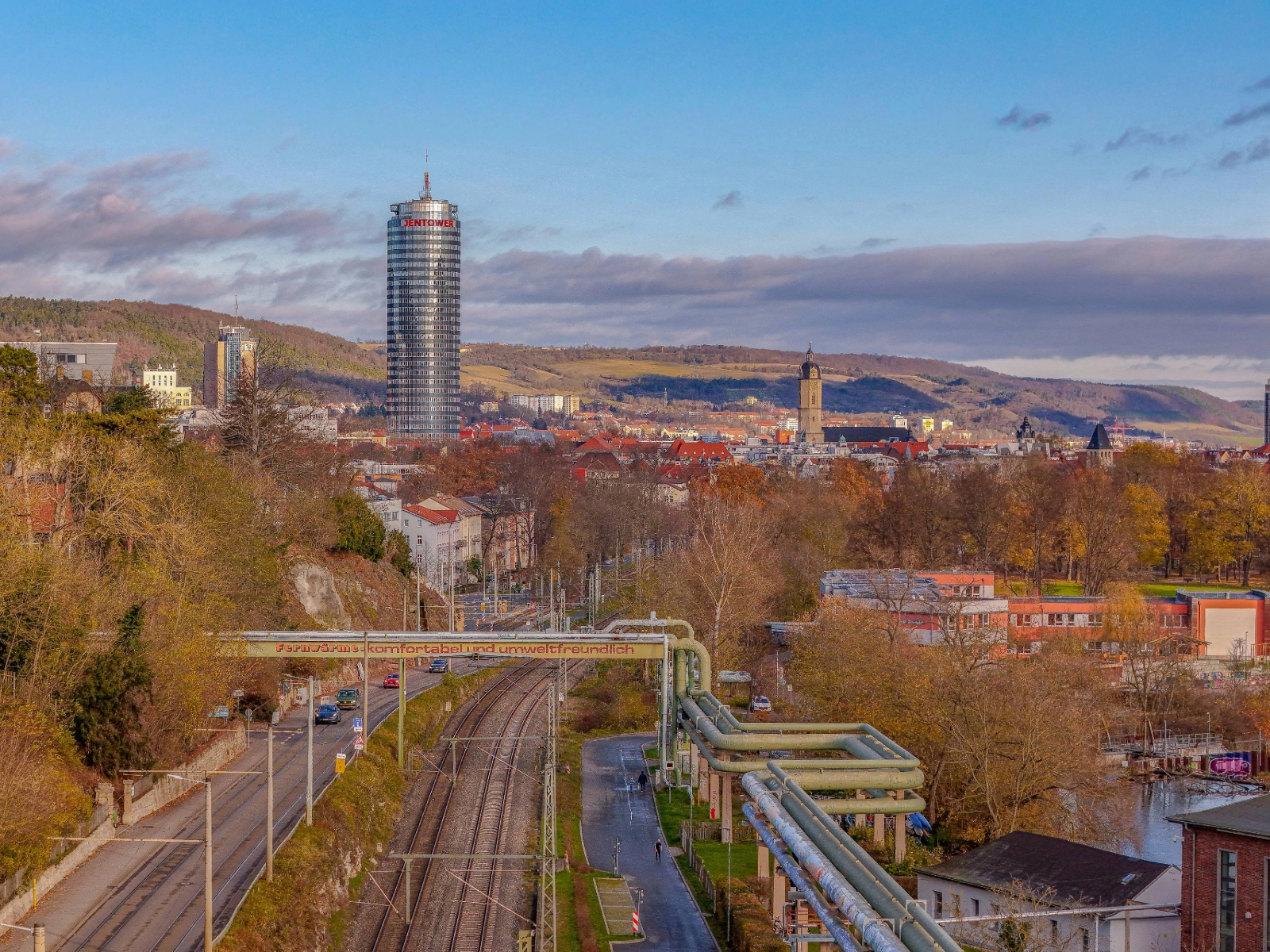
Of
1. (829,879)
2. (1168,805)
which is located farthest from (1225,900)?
(1168,805)

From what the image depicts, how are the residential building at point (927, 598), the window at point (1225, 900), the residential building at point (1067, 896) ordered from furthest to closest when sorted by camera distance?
1. the residential building at point (927, 598)
2. the residential building at point (1067, 896)
3. the window at point (1225, 900)

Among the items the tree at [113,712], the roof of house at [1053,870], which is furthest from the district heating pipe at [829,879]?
the tree at [113,712]

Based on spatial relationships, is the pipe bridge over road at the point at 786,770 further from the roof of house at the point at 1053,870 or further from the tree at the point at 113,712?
the tree at the point at 113,712

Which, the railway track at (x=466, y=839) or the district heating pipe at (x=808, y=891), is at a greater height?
the district heating pipe at (x=808, y=891)

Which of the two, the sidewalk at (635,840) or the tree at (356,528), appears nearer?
the sidewalk at (635,840)

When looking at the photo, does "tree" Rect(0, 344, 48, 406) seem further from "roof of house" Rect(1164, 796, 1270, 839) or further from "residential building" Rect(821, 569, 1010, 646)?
"roof of house" Rect(1164, 796, 1270, 839)

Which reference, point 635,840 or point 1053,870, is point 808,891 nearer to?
point 1053,870

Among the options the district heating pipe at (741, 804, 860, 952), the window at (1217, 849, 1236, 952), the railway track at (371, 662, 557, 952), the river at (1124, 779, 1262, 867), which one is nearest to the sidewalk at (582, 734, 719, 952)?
the railway track at (371, 662, 557, 952)
